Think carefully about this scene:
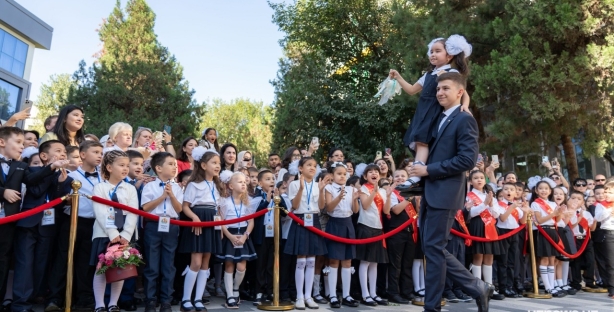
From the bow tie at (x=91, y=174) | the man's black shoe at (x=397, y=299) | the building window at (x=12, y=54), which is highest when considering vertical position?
the building window at (x=12, y=54)

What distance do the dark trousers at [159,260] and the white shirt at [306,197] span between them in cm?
156

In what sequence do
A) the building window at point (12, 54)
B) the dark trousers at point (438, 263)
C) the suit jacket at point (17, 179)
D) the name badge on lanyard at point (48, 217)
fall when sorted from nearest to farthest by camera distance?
the dark trousers at point (438, 263) < the suit jacket at point (17, 179) < the name badge on lanyard at point (48, 217) < the building window at point (12, 54)

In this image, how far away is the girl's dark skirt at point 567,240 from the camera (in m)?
8.30

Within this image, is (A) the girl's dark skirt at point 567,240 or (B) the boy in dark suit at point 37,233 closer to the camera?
(B) the boy in dark suit at point 37,233

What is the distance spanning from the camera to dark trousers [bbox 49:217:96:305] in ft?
18.0

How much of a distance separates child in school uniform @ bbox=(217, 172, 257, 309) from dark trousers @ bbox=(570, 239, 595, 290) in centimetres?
591

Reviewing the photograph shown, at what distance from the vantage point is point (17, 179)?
520 cm

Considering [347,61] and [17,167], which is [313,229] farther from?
[347,61]

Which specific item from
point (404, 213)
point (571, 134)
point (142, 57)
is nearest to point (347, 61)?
point (571, 134)

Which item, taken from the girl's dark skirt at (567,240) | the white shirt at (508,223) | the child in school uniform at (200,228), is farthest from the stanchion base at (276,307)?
the girl's dark skirt at (567,240)

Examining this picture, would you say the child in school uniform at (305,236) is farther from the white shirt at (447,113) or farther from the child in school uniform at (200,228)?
the white shirt at (447,113)

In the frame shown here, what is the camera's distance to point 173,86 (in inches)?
888

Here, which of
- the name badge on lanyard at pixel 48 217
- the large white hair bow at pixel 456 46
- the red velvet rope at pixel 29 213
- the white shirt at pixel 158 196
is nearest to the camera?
the large white hair bow at pixel 456 46

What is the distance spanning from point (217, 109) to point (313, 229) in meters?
45.8
